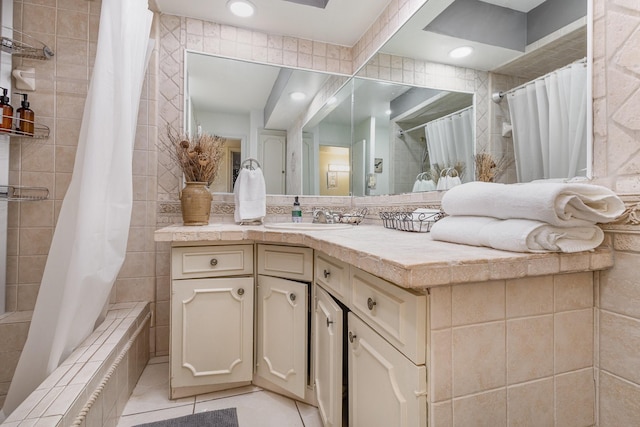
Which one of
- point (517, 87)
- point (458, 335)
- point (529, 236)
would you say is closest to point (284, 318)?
point (458, 335)

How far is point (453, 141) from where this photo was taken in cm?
132

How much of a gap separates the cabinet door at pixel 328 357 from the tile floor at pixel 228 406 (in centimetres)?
22

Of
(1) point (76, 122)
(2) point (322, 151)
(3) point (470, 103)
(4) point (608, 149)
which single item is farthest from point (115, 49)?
(4) point (608, 149)

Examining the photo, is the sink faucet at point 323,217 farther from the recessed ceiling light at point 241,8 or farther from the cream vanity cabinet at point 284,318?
the recessed ceiling light at point 241,8

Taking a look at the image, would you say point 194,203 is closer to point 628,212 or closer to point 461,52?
point 461,52

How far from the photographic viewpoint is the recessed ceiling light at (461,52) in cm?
123

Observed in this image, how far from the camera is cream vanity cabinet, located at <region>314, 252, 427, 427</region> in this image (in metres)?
0.59

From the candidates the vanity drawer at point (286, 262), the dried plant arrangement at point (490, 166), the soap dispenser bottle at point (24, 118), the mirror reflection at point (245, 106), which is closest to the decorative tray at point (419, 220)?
the dried plant arrangement at point (490, 166)

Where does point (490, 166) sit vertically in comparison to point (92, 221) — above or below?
above

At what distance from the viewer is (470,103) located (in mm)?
1211

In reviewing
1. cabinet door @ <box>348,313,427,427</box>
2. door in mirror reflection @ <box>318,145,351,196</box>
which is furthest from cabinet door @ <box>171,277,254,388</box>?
door in mirror reflection @ <box>318,145,351,196</box>

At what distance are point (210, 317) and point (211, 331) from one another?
0.07 meters

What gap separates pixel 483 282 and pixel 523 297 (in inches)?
4.7

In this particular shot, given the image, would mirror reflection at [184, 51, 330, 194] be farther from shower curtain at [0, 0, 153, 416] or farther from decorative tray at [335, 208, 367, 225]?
shower curtain at [0, 0, 153, 416]
